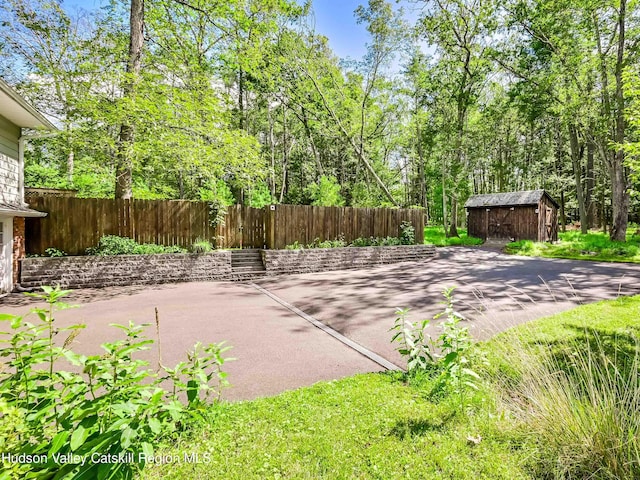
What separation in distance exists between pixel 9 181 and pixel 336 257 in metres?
9.25

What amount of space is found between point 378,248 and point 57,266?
10137 mm

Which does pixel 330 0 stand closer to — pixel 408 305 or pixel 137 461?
pixel 408 305

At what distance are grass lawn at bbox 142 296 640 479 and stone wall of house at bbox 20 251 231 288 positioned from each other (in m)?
7.23

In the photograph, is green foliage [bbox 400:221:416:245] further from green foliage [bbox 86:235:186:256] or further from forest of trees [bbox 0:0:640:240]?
green foliage [bbox 86:235:186:256]

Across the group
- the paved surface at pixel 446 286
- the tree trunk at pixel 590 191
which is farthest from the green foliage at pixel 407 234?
the tree trunk at pixel 590 191

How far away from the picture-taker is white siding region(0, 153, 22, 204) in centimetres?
705

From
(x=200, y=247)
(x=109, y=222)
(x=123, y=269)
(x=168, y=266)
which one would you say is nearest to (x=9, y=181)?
(x=109, y=222)

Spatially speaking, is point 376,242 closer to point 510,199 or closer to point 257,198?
point 257,198

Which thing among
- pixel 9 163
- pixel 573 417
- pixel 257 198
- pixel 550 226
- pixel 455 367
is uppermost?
pixel 257 198

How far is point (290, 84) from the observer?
17062mm

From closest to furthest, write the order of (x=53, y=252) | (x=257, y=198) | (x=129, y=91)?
(x=53, y=252), (x=129, y=91), (x=257, y=198)

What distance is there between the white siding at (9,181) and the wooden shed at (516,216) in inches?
933

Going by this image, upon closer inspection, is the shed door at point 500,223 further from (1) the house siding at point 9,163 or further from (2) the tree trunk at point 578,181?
(1) the house siding at point 9,163

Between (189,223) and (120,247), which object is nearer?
(120,247)
